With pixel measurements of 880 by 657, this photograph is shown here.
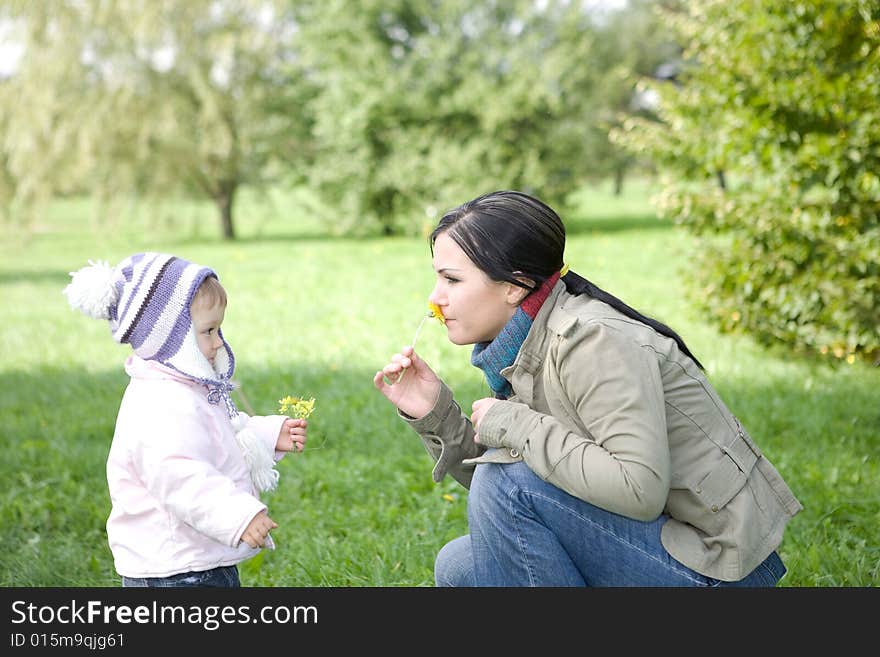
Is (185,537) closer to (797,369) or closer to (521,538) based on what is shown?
(521,538)

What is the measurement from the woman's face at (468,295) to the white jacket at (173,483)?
1.97ft

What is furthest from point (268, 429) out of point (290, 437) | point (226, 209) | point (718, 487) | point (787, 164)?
point (226, 209)

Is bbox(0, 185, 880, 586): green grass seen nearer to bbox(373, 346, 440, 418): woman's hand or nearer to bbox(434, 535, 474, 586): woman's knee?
bbox(434, 535, 474, 586): woman's knee

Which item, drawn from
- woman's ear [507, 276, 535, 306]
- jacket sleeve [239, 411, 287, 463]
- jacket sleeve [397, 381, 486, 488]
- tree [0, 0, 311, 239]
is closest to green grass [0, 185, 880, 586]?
jacket sleeve [397, 381, 486, 488]

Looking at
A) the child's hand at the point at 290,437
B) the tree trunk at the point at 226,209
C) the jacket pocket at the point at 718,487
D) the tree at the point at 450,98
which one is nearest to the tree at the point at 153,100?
the tree trunk at the point at 226,209

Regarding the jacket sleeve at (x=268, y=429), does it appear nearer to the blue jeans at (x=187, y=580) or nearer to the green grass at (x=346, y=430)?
the blue jeans at (x=187, y=580)

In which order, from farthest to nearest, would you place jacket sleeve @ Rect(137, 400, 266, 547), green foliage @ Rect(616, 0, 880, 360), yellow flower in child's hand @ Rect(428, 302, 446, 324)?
1. green foliage @ Rect(616, 0, 880, 360)
2. yellow flower in child's hand @ Rect(428, 302, 446, 324)
3. jacket sleeve @ Rect(137, 400, 266, 547)

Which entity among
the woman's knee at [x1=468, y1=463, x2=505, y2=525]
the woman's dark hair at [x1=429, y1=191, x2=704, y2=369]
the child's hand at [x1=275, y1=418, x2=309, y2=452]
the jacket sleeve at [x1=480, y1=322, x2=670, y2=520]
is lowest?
the child's hand at [x1=275, y1=418, x2=309, y2=452]

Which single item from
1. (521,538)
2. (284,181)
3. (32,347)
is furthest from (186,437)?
(284,181)

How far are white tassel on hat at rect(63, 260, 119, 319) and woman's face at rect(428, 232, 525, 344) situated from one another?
2.40ft

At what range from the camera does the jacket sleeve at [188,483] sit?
2053 millimetres

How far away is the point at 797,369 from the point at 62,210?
2566 cm

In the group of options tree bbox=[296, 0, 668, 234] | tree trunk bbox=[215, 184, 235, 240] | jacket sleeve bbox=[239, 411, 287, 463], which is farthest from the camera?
tree trunk bbox=[215, 184, 235, 240]

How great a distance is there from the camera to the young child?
2.08 meters
